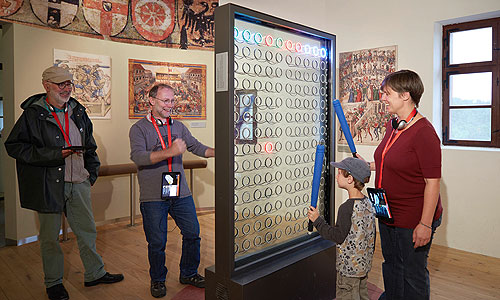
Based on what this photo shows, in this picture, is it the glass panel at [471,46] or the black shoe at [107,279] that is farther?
the glass panel at [471,46]

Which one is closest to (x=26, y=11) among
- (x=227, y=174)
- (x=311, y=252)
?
(x=227, y=174)

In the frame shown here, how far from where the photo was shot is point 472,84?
166 inches

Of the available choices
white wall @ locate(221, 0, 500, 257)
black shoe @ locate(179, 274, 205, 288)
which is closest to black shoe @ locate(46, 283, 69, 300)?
black shoe @ locate(179, 274, 205, 288)

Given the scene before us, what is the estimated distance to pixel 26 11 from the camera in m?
4.48

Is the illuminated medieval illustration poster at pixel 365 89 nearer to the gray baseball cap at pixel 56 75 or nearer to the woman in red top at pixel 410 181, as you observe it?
the woman in red top at pixel 410 181

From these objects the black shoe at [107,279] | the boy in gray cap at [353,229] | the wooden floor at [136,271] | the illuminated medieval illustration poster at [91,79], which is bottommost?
the wooden floor at [136,271]

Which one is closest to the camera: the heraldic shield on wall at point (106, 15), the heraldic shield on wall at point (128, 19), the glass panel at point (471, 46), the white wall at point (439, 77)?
the white wall at point (439, 77)

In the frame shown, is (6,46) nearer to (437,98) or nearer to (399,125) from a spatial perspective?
(399,125)

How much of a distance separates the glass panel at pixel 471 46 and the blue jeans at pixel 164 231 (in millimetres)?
3299

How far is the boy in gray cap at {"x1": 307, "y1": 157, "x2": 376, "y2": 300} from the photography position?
2.11 meters

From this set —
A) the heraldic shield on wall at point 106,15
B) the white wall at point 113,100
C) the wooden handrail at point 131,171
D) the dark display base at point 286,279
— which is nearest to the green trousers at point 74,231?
the dark display base at point 286,279

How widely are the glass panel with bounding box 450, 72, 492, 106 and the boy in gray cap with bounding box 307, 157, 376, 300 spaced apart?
2.78m

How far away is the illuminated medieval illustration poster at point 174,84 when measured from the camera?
5.45 metres

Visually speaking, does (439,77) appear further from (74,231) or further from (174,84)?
(74,231)
